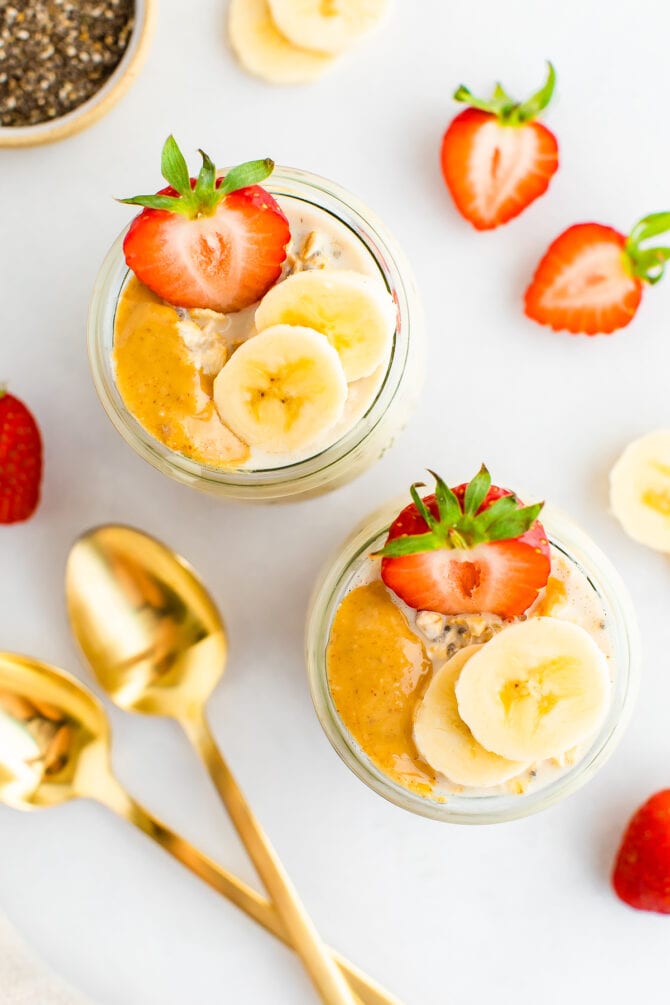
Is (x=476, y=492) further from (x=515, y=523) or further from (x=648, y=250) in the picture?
(x=648, y=250)

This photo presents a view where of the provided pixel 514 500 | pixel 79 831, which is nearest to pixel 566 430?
pixel 514 500

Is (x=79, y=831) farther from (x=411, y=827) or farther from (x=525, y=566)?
(x=525, y=566)

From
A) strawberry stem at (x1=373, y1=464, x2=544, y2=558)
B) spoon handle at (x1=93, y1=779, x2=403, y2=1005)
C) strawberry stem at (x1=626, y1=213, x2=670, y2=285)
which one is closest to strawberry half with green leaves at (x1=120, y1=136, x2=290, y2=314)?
strawberry stem at (x1=373, y1=464, x2=544, y2=558)

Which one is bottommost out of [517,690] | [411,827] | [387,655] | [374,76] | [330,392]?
[411,827]

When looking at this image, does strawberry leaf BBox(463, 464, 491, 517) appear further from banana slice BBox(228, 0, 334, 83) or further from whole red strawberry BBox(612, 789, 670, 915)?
banana slice BBox(228, 0, 334, 83)

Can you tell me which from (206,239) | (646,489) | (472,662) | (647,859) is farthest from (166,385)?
(647,859)
